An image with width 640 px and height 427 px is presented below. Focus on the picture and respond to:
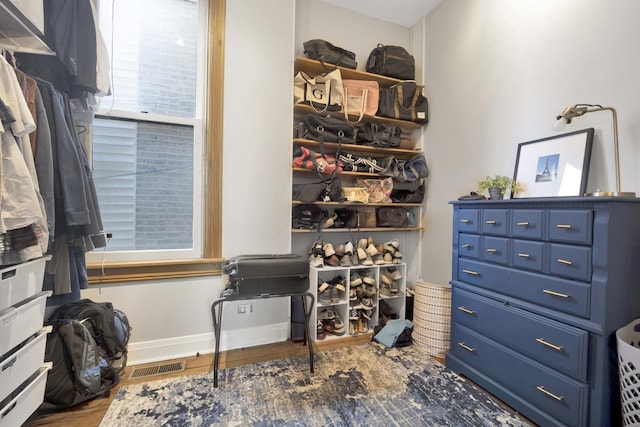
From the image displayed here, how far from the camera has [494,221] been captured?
1734 mm

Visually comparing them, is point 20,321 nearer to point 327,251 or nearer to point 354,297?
point 327,251

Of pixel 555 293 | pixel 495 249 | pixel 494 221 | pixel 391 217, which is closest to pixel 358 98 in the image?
pixel 391 217

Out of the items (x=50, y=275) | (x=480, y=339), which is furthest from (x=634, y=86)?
(x=50, y=275)

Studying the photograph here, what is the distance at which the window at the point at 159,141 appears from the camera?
2.03m

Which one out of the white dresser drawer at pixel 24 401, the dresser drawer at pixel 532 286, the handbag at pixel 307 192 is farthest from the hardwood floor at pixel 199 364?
the handbag at pixel 307 192

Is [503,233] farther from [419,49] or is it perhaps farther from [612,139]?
[419,49]

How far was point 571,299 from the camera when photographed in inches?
53.2

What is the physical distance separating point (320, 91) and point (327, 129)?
329mm

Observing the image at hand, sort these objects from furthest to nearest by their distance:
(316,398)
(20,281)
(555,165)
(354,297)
A: (354,297) → (555,165) → (316,398) → (20,281)

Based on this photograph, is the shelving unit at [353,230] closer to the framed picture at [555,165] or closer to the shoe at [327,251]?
the shoe at [327,251]

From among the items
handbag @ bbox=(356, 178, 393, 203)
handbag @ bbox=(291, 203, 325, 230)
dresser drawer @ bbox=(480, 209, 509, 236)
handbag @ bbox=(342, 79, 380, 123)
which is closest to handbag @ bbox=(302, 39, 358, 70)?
handbag @ bbox=(342, 79, 380, 123)

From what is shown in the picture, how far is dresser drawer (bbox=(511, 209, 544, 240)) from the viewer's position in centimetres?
149

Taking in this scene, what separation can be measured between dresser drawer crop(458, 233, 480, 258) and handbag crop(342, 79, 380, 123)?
1352 millimetres

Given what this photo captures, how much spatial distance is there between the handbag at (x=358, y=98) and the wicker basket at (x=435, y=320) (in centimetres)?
160
